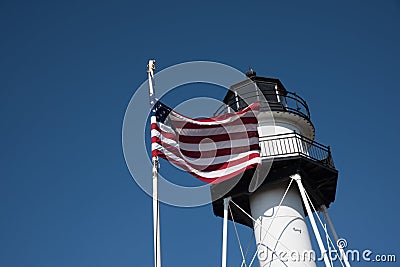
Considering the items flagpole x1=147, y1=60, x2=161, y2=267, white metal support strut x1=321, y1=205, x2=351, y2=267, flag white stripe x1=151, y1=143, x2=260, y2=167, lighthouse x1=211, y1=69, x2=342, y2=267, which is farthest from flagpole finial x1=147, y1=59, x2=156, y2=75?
white metal support strut x1=321, y1=205, x2=351, y2=267

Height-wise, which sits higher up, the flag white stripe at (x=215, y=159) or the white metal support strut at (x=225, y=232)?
the flag white stripe at (x=215, y=159)

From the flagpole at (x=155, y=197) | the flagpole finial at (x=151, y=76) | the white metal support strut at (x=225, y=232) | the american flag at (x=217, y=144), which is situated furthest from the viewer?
the white metal support strut at (x=225, y=232)

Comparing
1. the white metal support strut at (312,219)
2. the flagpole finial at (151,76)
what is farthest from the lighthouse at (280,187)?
the flagpole finial at (151,76)

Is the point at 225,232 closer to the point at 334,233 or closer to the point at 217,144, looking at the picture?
the point at 217,144

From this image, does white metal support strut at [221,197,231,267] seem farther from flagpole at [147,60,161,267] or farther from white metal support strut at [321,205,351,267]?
flagpole at [147,60,161,267]

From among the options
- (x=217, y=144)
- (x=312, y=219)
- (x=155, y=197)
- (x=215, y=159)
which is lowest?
(x=155, y=197)

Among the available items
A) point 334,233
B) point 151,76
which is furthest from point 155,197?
point 334,233

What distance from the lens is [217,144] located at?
1756 cm

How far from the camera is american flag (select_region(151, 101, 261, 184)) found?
16.3 m

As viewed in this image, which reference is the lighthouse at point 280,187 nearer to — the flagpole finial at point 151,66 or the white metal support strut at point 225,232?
the white metal support strut at point 225,232

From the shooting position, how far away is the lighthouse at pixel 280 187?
17.4 meters

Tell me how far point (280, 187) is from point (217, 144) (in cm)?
280

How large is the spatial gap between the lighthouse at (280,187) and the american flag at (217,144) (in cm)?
102

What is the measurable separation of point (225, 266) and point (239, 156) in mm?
3479
